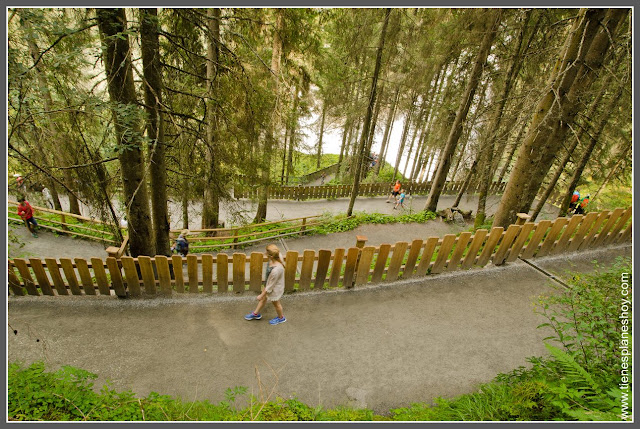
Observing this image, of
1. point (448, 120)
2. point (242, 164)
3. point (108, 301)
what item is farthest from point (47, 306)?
point (448, 120)

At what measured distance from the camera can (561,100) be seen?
5.93 metres

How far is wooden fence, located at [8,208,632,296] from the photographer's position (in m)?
5.16

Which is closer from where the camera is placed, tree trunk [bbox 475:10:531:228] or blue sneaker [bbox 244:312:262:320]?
blue sneaker [bbox 244:312:262:320]

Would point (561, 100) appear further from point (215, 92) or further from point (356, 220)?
point (356, 220)

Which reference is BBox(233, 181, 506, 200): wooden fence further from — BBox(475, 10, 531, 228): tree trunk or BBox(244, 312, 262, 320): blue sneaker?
BBox(244, 312, 262, 320): blue sneaker

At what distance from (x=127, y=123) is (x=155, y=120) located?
1.22m

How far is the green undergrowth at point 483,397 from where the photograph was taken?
267 cm

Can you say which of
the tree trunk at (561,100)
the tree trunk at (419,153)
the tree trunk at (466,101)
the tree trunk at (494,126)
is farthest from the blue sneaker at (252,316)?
the tree trunk at (419,153)

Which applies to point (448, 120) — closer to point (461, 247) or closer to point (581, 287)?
point (461, 247)

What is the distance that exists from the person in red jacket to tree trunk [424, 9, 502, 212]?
49.4ft

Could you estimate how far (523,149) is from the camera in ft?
21.5

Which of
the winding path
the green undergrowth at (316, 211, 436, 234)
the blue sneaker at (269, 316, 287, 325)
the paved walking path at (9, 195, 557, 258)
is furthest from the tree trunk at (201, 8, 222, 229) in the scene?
the green undergrowth at (316, 211, 436, 234)

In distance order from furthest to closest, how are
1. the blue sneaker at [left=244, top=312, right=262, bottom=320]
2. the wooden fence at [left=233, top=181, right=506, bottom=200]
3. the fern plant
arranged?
the wooden fence at [left=233, top=181, right=506, bottom=200]
the blue sneaker at [left=244, top=312, right=262, bottom=320]
the fern plant

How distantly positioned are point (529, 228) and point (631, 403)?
4968mm
